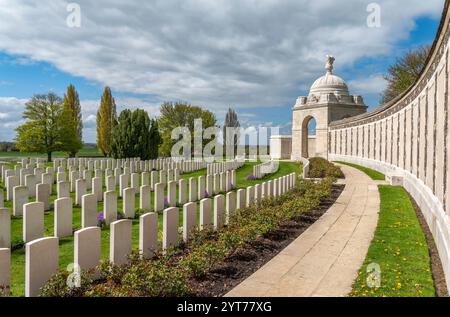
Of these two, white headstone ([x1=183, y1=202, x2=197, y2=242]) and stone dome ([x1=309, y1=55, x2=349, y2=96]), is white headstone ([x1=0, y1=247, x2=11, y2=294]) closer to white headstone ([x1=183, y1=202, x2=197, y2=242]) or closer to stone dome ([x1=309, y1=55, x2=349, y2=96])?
white headstone ([x1=183, y1=202, x2=197, y2=242])

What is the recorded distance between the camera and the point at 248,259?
6562 millimetres

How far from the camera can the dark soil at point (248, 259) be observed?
5340 millimetres

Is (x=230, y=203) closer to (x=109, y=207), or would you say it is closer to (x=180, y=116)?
(x=109, y=207)

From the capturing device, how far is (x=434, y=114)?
391 inches

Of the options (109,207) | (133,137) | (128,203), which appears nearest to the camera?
(109,207)

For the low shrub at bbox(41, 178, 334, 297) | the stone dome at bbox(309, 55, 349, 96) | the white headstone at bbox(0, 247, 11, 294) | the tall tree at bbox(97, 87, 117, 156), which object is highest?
the stone dome at bbox(309, 55, 349, 96)

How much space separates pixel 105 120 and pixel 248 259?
4702cm

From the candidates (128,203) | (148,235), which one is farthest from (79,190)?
(148,235)

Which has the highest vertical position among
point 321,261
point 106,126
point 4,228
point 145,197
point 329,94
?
point 329,94

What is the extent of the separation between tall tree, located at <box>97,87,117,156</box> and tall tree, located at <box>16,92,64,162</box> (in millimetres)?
12118

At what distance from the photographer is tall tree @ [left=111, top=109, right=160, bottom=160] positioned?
2927cm

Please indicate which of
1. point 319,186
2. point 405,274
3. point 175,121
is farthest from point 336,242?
point 175,121

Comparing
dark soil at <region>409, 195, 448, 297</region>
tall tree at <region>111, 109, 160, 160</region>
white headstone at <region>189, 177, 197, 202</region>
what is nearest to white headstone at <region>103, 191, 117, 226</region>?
white headstone at <region>189, 177, 197, 202</region>
